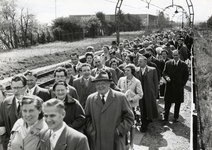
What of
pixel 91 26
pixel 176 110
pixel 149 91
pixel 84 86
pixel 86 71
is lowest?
pixel 176 110

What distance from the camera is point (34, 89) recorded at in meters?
4.34

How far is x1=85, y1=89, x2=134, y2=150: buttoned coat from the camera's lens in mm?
3521

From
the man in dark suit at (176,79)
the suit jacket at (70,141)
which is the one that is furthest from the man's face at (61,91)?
the man in dark suit at (176,79)

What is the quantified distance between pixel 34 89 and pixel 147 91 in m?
2.99

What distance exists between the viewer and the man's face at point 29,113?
293 centimetres

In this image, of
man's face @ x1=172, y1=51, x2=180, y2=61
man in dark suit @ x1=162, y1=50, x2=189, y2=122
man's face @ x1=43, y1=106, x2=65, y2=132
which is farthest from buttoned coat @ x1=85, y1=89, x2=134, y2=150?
man's face @ x1=172, y1=51, x2=180, y2=61

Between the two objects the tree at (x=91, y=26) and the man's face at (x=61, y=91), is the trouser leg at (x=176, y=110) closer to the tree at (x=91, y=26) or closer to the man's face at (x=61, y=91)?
the man's face at (x=61, y=91)

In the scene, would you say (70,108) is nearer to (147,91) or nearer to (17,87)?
(17,87)

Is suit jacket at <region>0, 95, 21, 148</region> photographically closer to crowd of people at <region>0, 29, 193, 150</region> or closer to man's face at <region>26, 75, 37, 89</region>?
crowd of people at <region>0, 29, 193, 150</region>

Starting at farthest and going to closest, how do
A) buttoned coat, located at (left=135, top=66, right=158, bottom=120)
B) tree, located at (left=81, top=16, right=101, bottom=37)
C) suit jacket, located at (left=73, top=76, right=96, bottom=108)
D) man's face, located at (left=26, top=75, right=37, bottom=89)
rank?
tree, located at (left=81, top=16, right=101, bottom=37)
buttoned coat, located at (left=135, top=66, right=158, bottom=120)
suit jacket, located at (left=73, top=76, right=96, bottom=108)
man's face, located at (left=26, top=75, right=37, bottom=89)

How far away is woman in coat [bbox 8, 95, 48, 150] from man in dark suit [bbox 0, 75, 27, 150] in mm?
823

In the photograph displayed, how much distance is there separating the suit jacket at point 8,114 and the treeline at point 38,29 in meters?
16.0

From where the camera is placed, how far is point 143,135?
604 centimetres

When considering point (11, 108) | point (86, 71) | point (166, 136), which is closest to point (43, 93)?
point (11, 108)
